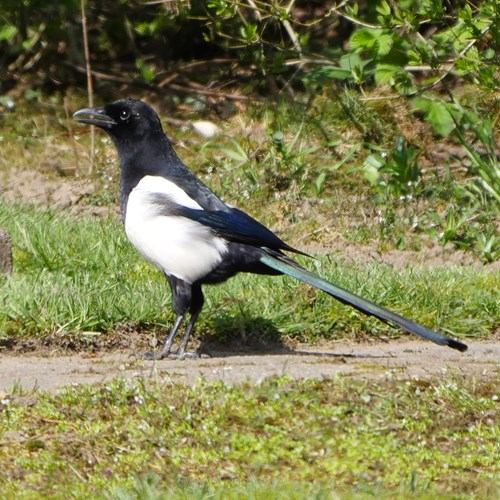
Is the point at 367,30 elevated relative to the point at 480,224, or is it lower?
elevated

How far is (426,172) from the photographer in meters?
8.70

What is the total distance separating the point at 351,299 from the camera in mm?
5574

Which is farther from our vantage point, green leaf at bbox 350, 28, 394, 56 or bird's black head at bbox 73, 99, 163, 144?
green leaf at bbox 350, 28, 394, 56

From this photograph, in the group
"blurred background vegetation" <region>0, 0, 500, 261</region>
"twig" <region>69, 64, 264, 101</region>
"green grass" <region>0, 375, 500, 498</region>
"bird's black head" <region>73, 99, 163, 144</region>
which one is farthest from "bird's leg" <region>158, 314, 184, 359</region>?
"twig" <region>69, 64, 264, 101</region>

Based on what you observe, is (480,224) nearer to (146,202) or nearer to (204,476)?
(146,202)

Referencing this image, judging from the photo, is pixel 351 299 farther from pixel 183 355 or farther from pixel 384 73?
pixel 384 73

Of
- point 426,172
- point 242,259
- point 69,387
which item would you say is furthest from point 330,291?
point 426,172

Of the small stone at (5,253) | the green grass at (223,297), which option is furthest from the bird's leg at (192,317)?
the small stone at (5,253)

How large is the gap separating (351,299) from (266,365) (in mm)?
625

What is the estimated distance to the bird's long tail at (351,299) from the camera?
5.44 m

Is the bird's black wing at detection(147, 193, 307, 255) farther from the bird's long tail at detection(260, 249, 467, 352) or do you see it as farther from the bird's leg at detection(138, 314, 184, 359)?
the bird's leg at detection(138, 314, 184, 359)

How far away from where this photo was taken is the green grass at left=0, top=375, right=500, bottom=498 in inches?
156

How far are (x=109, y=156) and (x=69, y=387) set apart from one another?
15.7ft

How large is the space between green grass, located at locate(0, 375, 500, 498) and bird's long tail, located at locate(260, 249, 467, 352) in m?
0.71
